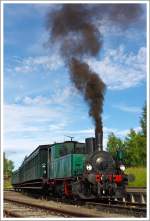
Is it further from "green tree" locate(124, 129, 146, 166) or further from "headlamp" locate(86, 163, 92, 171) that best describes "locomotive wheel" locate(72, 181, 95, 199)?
"green tree" locate(124, 129, 146, 166)

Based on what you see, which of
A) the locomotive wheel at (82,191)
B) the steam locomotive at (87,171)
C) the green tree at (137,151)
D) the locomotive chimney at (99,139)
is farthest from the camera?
the green tree at (137,151)

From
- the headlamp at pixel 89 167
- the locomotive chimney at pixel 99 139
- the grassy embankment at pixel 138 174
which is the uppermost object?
the locomotive chimney at pixel 99 139

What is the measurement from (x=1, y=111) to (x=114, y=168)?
7868 mm

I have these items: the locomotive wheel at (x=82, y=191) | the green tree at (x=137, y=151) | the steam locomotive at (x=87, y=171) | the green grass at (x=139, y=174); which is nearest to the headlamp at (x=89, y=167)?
the steam locomotive at (x=87, y=171)

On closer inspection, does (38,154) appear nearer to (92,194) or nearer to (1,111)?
(92,194)

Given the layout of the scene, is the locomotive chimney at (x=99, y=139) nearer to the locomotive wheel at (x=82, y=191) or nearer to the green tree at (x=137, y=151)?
the locomotive wheel at (x=82, y=191)

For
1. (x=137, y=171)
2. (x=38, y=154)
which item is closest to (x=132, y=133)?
(x=137, y=171)

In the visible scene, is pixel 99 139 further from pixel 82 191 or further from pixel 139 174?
pixel 139 174

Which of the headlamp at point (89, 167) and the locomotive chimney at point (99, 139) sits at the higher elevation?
the locomotive chimney at point (99, 139)

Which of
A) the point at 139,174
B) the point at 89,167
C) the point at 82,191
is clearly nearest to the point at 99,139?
the point at 89,167

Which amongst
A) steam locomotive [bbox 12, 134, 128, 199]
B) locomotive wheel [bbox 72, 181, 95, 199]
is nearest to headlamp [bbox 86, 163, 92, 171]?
steam locomotive [bbox 12, 134, 128, 199]

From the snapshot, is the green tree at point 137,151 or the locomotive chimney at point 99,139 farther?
the green tree at point 137,151

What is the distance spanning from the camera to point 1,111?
34.7ft

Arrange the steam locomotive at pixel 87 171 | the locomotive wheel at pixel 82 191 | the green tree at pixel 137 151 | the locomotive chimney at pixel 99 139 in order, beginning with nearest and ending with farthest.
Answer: the steam locomotive at pixel 87 171 → the locomotive chimney at pixel 99 139 → the locomotive wheel at pixel 82 191 → the green tree at pixel 137 151
